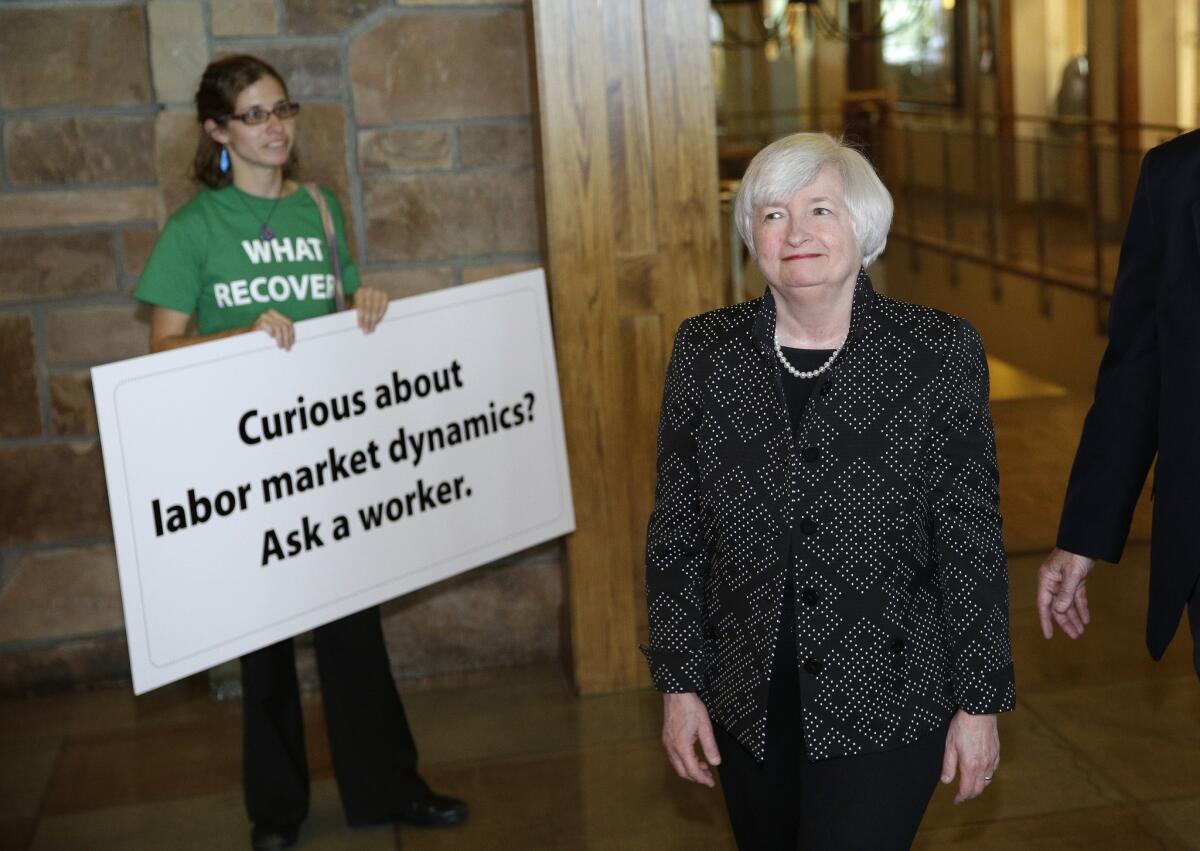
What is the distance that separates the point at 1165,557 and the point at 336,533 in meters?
1.92

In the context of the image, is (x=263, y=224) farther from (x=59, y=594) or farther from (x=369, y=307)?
(x=59, y=594)

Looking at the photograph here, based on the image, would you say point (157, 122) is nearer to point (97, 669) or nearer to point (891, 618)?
point (97, 669)

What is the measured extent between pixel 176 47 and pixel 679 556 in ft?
8.75

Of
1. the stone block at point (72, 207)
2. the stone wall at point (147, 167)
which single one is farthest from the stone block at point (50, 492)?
the stone block at point (72, 207)

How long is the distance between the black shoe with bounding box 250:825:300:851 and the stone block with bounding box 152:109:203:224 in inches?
70.1

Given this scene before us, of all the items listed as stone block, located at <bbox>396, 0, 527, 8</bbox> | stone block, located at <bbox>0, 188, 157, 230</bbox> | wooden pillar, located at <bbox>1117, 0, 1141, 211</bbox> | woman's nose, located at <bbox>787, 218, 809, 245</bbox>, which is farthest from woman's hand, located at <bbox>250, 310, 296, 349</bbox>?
wooden pillar, located at <bbox>1117, 0, 1141, 211</bbox>

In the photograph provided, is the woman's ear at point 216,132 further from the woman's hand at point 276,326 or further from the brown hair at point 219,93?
the woman's hand at point 276,326

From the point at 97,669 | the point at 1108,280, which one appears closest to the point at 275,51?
the point at 97,669

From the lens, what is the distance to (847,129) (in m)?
2.62

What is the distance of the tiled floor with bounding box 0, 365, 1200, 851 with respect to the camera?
11.8 feet

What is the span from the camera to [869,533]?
217 centimetres

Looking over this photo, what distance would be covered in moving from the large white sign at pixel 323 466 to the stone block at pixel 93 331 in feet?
3.78

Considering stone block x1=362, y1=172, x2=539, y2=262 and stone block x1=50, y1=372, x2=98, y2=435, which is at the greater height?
stone block x1=362, y1=172, x2=539, y2=262

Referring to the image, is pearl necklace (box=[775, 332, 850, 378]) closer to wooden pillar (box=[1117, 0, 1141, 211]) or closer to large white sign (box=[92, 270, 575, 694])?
large white sign (box=[92, 270, 575, 694])
